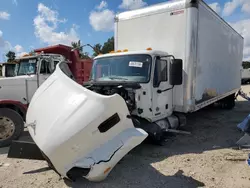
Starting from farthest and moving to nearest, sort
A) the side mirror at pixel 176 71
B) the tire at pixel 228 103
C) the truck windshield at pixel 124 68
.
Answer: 1. the tire at pixel 228 103
2. the side mirror at pixel 176 71
3. the truck windshield at pixel 124 68

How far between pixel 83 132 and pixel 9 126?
331 cm

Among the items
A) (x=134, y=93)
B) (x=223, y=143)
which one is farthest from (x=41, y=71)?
(x=223, y=143)

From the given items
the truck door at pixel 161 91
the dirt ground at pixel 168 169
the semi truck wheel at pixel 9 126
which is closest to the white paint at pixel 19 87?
the semi truck wheel at pixel 9 126

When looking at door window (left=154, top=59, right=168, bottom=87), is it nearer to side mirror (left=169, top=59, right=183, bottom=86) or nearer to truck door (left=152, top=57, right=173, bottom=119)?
truck door (left=152, top=57, right=173, bottom=119)

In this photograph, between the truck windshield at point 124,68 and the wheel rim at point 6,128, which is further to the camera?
the wheel rim at point 6,128

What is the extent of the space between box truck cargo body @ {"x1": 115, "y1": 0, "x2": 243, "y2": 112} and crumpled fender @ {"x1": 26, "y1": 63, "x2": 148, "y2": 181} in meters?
2.71

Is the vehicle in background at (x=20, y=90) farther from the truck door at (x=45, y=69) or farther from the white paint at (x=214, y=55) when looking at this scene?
the white paint at (x=214, y=55)

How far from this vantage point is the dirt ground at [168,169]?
351cm

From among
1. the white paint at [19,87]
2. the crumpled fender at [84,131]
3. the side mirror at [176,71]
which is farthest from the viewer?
the white paint at [19,87]

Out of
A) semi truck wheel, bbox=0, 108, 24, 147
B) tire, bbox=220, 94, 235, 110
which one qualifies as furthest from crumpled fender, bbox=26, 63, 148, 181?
tire, bbox=220, 94, 235, 110

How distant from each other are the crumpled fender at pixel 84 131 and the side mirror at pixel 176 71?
7.17ft

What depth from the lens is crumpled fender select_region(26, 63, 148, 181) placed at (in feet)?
9.48

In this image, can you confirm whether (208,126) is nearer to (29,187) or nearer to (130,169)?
(130,169)

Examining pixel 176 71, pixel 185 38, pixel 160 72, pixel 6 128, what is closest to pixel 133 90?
pixel 160 72
